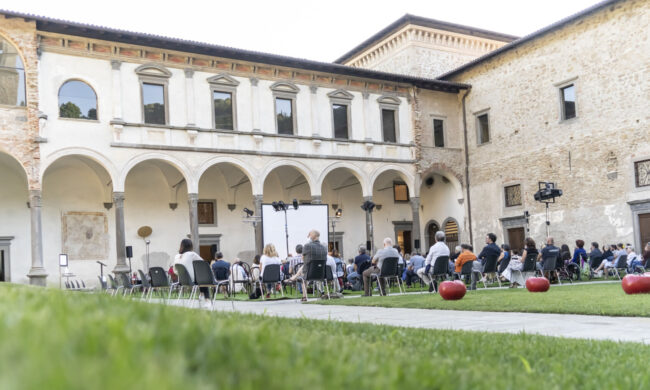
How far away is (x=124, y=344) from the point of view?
4.11 feet

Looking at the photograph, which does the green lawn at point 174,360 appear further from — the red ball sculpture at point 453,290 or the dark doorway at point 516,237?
the dark doorway at point 516,237

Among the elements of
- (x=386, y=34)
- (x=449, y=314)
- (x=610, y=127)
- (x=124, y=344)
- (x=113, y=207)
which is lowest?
(x=449, y=314)

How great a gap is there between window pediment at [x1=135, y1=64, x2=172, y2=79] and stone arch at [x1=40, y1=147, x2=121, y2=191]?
3.31m

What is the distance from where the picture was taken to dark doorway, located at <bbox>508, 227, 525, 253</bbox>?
25859 millimetres

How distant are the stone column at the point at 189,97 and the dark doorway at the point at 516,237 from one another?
13.9 m

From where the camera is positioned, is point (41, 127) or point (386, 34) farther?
point (386, 34)

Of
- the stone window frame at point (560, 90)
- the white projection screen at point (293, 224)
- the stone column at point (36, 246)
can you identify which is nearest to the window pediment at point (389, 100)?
the stone window frame at point (560, 90)

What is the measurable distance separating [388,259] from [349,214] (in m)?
16.5

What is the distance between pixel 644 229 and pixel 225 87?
15.9 meters

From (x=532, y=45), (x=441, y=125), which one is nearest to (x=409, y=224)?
(x=441, y=125)

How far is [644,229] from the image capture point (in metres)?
21.3

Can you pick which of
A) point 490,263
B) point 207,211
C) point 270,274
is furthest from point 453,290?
point 207,211

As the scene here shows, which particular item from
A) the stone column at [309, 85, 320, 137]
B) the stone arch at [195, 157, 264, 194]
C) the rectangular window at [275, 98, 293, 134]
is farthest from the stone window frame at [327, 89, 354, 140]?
the stone arch at [195, 157, 264, 194]

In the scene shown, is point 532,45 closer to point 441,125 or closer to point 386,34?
point 441,125
